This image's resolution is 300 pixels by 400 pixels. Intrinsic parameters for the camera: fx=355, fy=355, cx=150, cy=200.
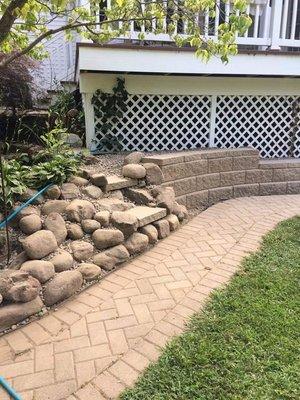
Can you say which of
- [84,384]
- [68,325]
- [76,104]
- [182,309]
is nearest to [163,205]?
[182,309]

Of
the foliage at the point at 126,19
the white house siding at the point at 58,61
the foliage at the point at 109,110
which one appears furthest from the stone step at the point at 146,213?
the white house siding at the point at 58,61

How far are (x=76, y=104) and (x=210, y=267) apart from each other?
180 inches

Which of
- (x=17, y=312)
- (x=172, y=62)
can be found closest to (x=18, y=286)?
(x=17, y=312)

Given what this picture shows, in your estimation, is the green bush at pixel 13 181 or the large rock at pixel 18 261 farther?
the green bush at pixel 13 181

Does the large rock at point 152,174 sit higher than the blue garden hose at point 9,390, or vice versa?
the large rock at point 152,174

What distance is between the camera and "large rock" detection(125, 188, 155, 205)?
4.22m

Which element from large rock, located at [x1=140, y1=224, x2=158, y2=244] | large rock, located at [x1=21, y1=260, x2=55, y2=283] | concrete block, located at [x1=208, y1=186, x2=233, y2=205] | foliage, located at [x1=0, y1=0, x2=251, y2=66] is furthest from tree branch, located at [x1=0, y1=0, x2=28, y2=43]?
concrete block, located at [x1=208, y1=186, x2=233, y2=205]

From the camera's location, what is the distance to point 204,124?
240 inches

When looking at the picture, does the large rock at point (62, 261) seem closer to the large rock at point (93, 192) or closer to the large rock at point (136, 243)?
the large rock at point (136, 243)

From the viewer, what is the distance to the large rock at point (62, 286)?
2746mm

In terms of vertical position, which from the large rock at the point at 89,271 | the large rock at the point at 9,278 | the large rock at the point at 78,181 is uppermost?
the large rock at the point at 78,181

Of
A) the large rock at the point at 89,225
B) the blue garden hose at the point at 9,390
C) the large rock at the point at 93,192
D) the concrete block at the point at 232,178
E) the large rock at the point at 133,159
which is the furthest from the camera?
the concrete block at the point at 232,178

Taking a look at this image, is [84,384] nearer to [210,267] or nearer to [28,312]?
[28,312]

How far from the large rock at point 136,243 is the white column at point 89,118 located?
2441 mm
